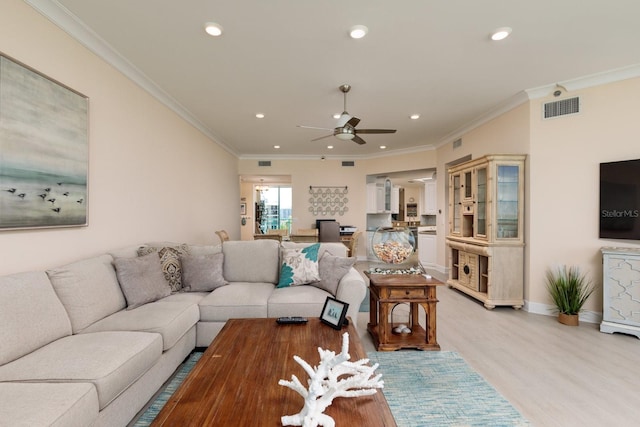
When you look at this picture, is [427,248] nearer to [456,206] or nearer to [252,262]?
[456,206]

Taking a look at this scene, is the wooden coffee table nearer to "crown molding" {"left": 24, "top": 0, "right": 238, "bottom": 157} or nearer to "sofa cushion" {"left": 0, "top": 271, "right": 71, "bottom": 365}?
"sofa cushion" {"left": 0, "top": 271, "right": 71, "bottom": 365}

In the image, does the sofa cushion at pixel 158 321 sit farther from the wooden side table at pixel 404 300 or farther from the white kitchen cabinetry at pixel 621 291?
the white kitchen cabinetry at pixel 621 291

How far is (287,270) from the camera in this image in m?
3.13

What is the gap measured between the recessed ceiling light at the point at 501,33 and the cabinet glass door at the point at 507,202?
73.5 inches

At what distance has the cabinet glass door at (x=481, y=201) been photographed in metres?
4.19

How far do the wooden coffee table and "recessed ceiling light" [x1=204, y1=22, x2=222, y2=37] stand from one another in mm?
2448

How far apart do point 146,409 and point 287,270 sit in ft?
5.28

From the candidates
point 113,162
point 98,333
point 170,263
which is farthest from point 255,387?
point 113,162

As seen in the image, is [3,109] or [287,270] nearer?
[3,109]

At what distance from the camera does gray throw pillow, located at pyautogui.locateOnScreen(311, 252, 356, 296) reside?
2.94 meters

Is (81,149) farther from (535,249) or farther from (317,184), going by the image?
(317,184)

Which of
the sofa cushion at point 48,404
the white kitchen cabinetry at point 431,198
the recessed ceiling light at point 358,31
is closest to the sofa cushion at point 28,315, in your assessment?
the sofa cushion at point 48,404

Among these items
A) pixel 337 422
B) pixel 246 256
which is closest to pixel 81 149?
pixel 246 256

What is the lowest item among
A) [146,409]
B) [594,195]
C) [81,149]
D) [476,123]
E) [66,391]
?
[146,409]
